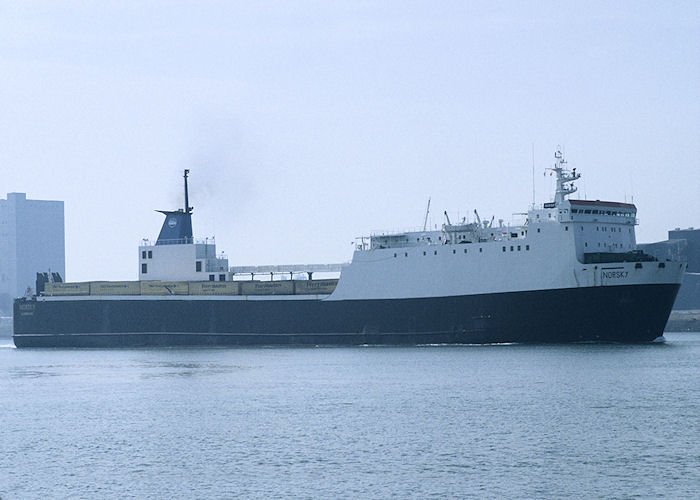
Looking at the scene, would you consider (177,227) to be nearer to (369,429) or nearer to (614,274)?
(614,274)

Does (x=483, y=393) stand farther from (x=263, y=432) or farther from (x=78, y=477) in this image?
(x=78, y=477)

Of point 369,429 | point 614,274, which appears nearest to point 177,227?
point 614,274

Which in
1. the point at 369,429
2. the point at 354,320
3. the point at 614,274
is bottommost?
the point at 369,429

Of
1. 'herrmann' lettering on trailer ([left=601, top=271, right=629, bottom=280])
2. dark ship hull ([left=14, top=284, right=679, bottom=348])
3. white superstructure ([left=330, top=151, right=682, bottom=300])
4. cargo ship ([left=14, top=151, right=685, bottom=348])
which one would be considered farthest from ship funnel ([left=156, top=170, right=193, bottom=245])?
'herrmann' lettering on trailer ([left=601, top=271, right=629, bottom=280])

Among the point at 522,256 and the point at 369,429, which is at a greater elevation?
the point at 522,256

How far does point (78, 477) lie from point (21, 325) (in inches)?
1947

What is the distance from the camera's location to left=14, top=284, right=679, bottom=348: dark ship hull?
52344mm

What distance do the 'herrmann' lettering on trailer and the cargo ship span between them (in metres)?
0.05

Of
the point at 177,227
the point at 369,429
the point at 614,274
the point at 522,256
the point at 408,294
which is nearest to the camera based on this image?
the point at 369,429

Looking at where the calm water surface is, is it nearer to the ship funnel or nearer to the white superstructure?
the white superstructure

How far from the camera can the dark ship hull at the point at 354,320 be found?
172ft

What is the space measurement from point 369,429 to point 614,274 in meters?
24.4

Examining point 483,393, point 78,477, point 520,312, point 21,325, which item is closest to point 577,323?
point 520,312

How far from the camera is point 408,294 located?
57875mm
